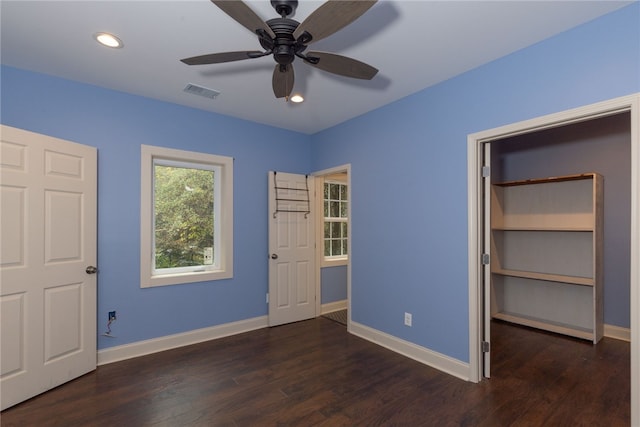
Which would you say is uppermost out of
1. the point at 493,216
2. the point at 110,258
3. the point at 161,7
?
the point at 161,7

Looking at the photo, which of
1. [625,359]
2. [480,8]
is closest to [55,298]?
[480,8]

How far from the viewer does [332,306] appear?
15.4ft

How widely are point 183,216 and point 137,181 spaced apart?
0.64 metres

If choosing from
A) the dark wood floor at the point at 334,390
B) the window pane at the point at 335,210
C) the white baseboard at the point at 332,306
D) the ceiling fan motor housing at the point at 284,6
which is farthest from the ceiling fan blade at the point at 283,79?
the white baseboard at the point at 332,306

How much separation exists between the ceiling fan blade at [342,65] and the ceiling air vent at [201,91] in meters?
1.58

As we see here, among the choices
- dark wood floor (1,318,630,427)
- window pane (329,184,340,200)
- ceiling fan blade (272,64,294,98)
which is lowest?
dark wood floor (1,318,630,427)

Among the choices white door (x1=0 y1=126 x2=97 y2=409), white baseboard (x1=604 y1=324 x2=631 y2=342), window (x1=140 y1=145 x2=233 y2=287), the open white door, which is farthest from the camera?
white baseboard (x1=604 y1=324 x2=631 y2=342)

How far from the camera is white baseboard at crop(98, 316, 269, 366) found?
3008 millimetres

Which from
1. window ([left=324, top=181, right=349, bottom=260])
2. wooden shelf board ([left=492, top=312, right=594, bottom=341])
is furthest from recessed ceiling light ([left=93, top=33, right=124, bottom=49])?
wooden shelf board ([left=492, top=312, right=594, bottom=341])

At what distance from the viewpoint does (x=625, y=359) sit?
2.96 m

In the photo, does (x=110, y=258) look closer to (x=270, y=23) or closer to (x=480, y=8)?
(x=270, y=23)

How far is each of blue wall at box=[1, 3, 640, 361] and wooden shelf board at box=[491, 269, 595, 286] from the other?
1.82 m

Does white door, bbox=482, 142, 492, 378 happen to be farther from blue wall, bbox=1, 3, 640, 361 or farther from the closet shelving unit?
the closet shelving unit

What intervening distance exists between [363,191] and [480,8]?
83.1 inches
